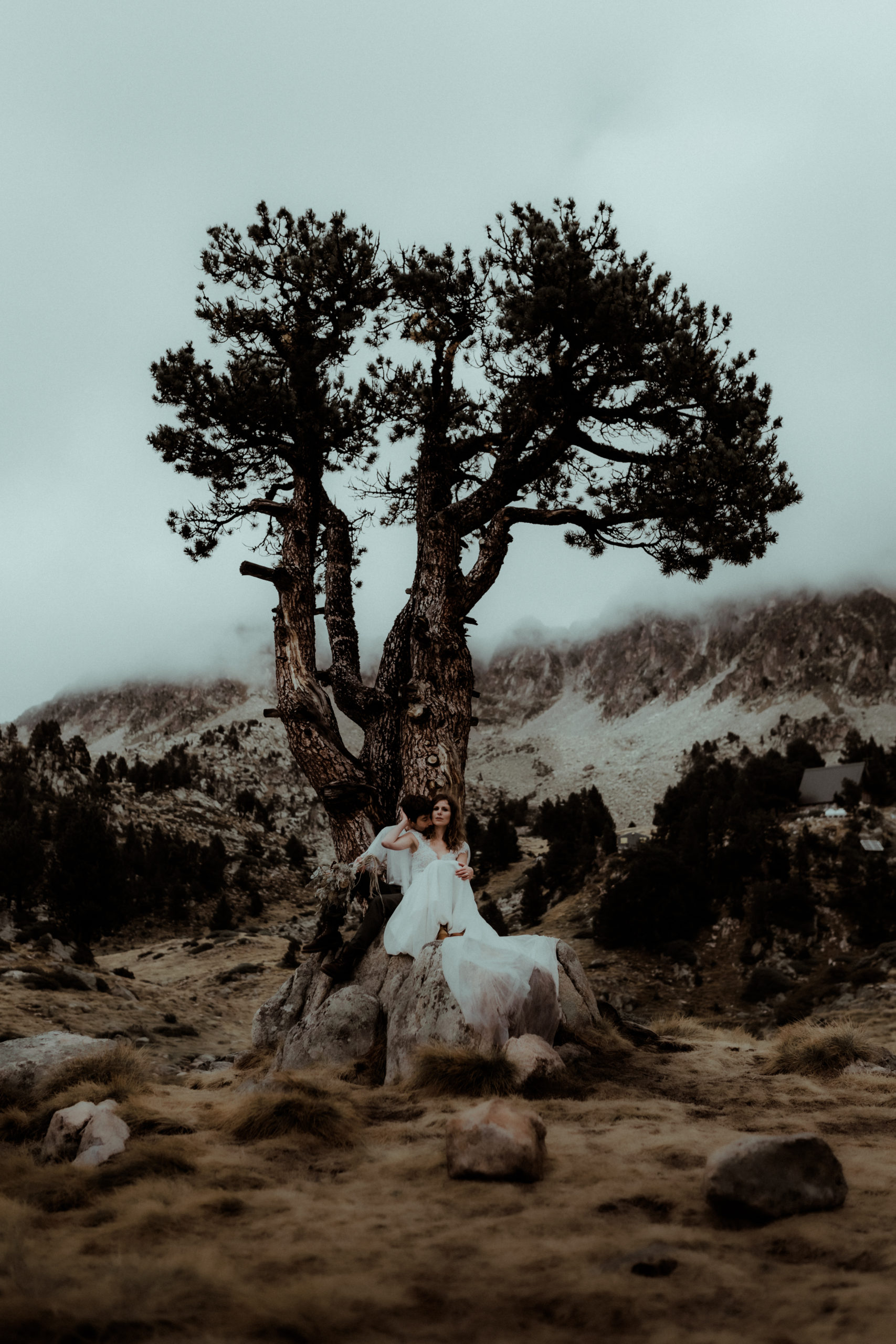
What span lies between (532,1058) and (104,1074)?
3.49 metres

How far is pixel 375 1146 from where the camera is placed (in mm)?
4668

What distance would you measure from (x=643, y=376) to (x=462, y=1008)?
7936mm

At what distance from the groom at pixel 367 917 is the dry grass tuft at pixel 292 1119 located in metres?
2.76

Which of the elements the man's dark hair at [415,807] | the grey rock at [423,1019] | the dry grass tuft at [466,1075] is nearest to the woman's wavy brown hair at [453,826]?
the man's dark hair at [415,807]

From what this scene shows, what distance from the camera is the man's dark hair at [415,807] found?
8.21 m

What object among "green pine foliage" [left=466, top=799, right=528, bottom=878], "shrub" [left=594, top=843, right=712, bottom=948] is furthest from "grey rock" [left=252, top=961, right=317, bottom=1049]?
"green pine foliage" [left=466, top=799, right=528, bottom=878]

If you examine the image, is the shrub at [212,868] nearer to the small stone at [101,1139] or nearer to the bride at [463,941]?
the bride at [463,941]

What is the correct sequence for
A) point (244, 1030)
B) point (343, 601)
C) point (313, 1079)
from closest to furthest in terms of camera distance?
point (313, 1079)
point (343, 601)
point (244, 1030)

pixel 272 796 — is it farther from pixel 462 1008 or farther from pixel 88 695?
pixel 88 695

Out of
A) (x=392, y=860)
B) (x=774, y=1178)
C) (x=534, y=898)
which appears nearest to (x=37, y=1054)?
(x=392, y=860)

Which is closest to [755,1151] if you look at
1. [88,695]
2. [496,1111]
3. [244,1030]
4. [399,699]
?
[496,1111]

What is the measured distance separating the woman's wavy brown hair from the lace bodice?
19 centimetres

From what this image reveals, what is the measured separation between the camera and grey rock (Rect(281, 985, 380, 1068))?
703 centimetres

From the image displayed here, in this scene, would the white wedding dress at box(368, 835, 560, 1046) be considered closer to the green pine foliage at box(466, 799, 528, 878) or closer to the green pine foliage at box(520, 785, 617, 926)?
the green pine foliage at box(520, 785, 617, 926)
